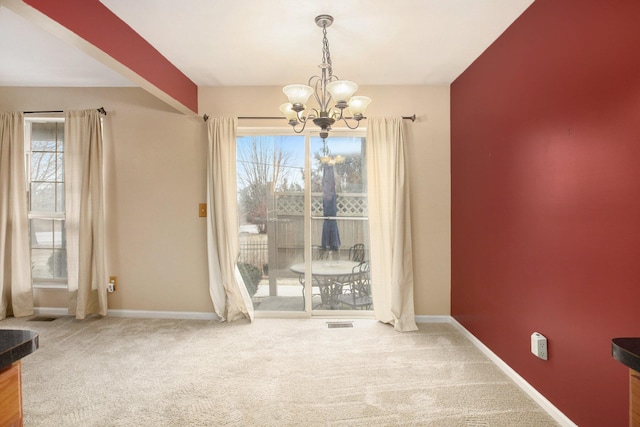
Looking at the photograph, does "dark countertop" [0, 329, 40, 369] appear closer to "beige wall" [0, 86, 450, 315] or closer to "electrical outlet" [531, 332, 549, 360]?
"electrical outlet" [531, 332, 549, 360]

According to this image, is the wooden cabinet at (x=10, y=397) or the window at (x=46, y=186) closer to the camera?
the wooden cabinet at (x=10, y=397)

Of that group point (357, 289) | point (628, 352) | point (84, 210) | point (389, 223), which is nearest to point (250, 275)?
point (357, 289)

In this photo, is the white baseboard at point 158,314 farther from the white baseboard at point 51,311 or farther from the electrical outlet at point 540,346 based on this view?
the electrical outlet at point 540,346

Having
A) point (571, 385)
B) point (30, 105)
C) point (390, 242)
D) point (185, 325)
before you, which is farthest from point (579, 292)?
point (30, 105)

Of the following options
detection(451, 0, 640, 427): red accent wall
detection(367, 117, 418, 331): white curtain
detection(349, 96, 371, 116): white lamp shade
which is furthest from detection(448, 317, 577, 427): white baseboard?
detection(349, 96, 371, 116): white lamp shade

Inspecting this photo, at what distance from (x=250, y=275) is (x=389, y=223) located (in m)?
1.67

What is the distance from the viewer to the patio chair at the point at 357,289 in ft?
12.7

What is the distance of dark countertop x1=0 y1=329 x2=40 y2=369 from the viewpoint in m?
0.90

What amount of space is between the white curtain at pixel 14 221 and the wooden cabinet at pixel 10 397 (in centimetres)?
371

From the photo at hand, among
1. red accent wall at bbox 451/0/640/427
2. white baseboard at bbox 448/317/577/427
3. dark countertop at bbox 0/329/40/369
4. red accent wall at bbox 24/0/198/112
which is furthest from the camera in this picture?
white baseboard at bbox 448/317/577/427

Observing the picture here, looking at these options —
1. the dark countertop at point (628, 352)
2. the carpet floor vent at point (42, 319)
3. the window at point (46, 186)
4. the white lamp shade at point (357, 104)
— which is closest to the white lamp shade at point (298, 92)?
the white lamp shade at point (357, 104)

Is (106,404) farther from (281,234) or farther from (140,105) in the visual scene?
(140,105)

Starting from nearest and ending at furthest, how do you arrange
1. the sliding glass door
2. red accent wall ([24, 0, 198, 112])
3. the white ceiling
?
red accent wall ([24, 0, 198, 112]) < the white ceiling < the sliding glass door

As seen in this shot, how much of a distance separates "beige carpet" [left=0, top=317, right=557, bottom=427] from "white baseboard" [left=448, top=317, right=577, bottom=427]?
48 millimetres
